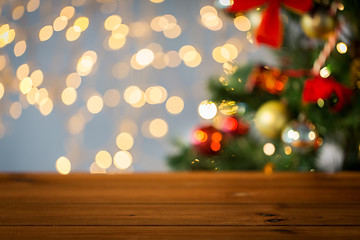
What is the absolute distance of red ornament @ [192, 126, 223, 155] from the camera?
1014 millimetres

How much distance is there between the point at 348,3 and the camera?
2.40 feet

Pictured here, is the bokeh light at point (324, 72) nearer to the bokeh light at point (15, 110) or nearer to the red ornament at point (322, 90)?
the red ornament at point (322, 90)

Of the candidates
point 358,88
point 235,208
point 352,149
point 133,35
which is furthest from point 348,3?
point 133,35

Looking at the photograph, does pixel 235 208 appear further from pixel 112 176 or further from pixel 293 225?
pixel 112 176

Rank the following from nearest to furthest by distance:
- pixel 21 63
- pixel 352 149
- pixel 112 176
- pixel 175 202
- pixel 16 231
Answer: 1. pixel 16 231
2. pixel 175 202
3. pixel 112 176
4. pixel 352 149
5. pixel 21 63

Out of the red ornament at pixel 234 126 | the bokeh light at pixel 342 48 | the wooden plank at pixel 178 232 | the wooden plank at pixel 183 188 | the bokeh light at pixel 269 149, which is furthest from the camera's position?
the red ornament at pixel 234 126

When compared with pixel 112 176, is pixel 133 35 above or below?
above

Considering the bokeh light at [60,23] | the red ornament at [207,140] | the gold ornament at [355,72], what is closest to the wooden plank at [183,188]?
the gold ornament at [355,72]

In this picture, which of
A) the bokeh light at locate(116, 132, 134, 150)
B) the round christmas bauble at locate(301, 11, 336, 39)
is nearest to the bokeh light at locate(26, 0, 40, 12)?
the bokeh light at locate(116, 132, 134, 150)

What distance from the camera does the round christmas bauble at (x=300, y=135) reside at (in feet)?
2.52

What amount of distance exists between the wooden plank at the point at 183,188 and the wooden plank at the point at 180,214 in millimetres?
27

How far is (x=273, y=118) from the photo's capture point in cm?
82

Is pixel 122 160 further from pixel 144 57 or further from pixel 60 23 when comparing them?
pixel 60 23

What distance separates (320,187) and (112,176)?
1.09 feet
